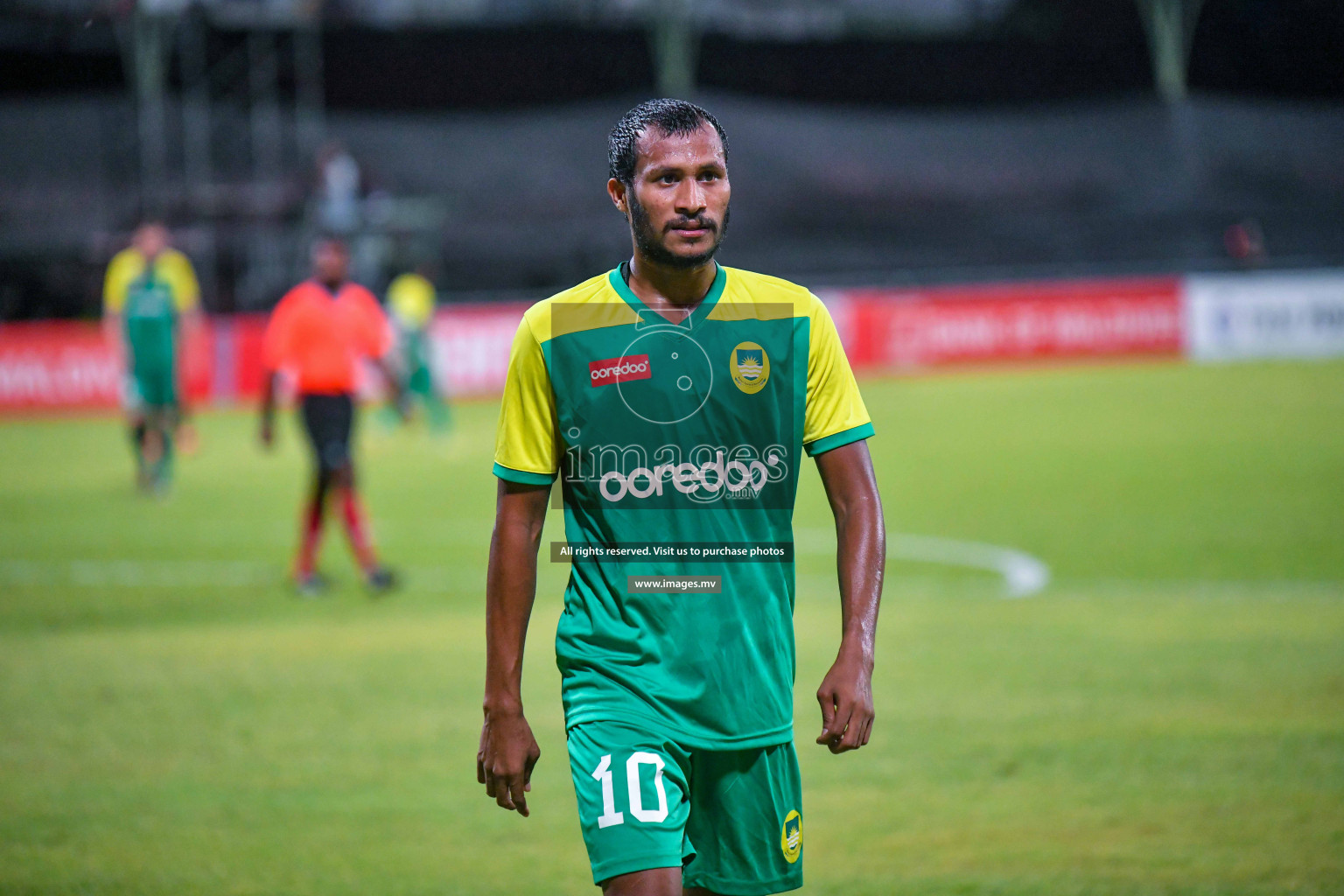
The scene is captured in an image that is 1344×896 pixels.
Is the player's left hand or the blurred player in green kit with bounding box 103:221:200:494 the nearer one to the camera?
the player's left hand

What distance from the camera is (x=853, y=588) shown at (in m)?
3.59

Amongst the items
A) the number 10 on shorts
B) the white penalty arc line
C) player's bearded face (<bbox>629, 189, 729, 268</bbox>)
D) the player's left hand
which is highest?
player's bearded face (<bbox>629, 189, 729, 268</bbox>)

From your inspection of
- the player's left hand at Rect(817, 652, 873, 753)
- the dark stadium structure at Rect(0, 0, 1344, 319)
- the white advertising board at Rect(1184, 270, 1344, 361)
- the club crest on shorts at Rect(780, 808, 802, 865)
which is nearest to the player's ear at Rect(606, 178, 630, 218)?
the player's left hand at Rect(817, 652, 873, 753)

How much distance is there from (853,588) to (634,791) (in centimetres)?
69

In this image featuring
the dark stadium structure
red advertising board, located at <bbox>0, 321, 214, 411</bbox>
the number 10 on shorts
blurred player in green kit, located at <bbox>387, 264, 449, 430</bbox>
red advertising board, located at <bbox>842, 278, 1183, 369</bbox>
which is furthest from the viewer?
the dark stadium structure

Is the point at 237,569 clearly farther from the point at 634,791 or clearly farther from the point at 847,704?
the point at 847,704

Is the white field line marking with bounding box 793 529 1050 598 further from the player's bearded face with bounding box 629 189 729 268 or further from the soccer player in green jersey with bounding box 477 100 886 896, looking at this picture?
the player's bearded face with bounding box 629 189 729 268

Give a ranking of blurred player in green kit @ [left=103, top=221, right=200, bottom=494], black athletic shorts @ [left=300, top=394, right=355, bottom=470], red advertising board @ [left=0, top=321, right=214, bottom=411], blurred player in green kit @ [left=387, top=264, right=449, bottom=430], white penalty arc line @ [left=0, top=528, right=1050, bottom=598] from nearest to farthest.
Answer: black athletic shorts @ [left=300, top=394, right=355, bottom=470]
white penalty arc line @ [left=0, top=528, right=1050, bottom=598]
blurred player in green kit @ [left=103, top=221, right=200, bottom=494]
blurred player in green kit @ [left=387, top=264, right=449, bottom=430]
red advertising board @ [left=0, top=321, right=214, bottom=411]

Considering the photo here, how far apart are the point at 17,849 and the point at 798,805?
382 cm

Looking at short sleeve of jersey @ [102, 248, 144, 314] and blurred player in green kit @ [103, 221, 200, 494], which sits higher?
short sleeve of jersey @ [102, 248, 144, 314]

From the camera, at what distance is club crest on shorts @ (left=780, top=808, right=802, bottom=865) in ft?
11.8

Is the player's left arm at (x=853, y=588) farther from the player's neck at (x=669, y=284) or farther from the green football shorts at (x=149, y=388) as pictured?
the green football shorts at (x=149, y=388)

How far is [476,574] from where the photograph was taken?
483 inches

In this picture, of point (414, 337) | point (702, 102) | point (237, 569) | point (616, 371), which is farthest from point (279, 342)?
point (702, 102)
